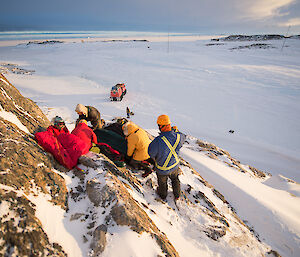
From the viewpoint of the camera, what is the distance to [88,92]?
51.3 feet

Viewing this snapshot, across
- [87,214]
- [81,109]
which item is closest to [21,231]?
[87,214]

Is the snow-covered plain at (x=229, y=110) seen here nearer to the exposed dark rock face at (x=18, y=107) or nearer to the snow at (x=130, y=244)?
the snow at (x=130, y=244)

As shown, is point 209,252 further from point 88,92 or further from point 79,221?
point 88,92

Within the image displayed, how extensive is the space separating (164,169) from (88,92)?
569 inches

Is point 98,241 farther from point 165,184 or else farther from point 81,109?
point 81,109

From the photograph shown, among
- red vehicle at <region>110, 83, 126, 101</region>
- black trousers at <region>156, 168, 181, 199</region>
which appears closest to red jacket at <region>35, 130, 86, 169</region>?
black trousers at <region>156, 168, 181, 199</region>

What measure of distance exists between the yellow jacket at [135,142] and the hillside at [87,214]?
43cm

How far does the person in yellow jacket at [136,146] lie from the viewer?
3531mm

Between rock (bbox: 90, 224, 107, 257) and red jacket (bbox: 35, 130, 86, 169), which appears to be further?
red jacket (bbox: 35, 130, 86, 169)

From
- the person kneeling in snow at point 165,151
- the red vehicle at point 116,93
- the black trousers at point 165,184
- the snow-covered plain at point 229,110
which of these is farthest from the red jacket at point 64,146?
the red vehicle at point 116,93

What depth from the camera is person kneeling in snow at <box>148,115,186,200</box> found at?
10.1 ft

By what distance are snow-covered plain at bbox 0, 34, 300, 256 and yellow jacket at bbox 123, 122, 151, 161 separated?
1342 millimetres

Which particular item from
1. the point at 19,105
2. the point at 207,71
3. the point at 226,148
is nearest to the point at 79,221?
the point at 19,105

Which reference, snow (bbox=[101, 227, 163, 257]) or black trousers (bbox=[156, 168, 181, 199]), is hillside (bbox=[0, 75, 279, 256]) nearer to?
snow (bbox=[101, 227, 163, 257])
